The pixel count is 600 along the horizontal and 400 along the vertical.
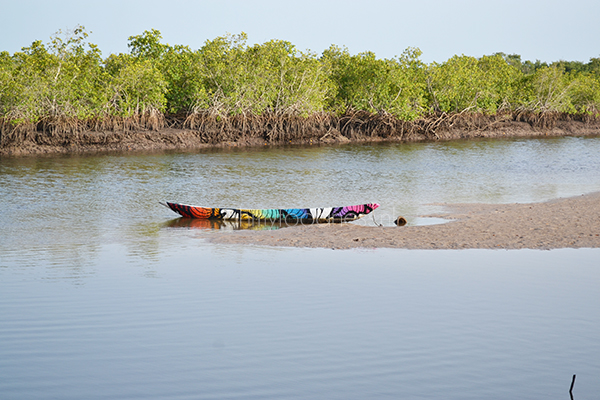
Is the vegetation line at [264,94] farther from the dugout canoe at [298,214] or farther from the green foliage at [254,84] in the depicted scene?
the dugout canoe at [298,214]

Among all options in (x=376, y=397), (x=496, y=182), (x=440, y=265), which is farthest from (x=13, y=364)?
(x=496, y=182)

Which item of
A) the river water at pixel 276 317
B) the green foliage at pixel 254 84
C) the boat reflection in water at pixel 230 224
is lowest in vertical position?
the river water at pixel 276 317

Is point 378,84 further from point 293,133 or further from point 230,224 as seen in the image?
point 230,224

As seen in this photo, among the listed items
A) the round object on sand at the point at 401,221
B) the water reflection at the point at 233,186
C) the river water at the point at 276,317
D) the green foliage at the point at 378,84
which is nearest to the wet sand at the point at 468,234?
the round object on sand at the point at 401,221

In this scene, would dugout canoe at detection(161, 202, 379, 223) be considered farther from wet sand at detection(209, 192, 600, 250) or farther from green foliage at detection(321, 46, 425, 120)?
green foliage at detection(321, 46, 425, 120)

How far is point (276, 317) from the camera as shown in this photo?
6129 millimetres

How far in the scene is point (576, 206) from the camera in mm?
13289

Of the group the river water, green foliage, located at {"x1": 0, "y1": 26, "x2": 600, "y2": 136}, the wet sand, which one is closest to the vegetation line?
green foliage, located at {"x1": 0, "y1": 26, "x2": 600, "y2": 136}

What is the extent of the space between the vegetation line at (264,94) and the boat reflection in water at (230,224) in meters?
20.5

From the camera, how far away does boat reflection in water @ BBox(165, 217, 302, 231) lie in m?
12.4

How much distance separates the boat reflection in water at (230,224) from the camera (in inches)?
487

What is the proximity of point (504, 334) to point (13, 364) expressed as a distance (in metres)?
4.61

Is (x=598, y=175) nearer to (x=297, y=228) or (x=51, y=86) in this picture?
(x=297, y=228)

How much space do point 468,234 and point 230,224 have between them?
5.24m
